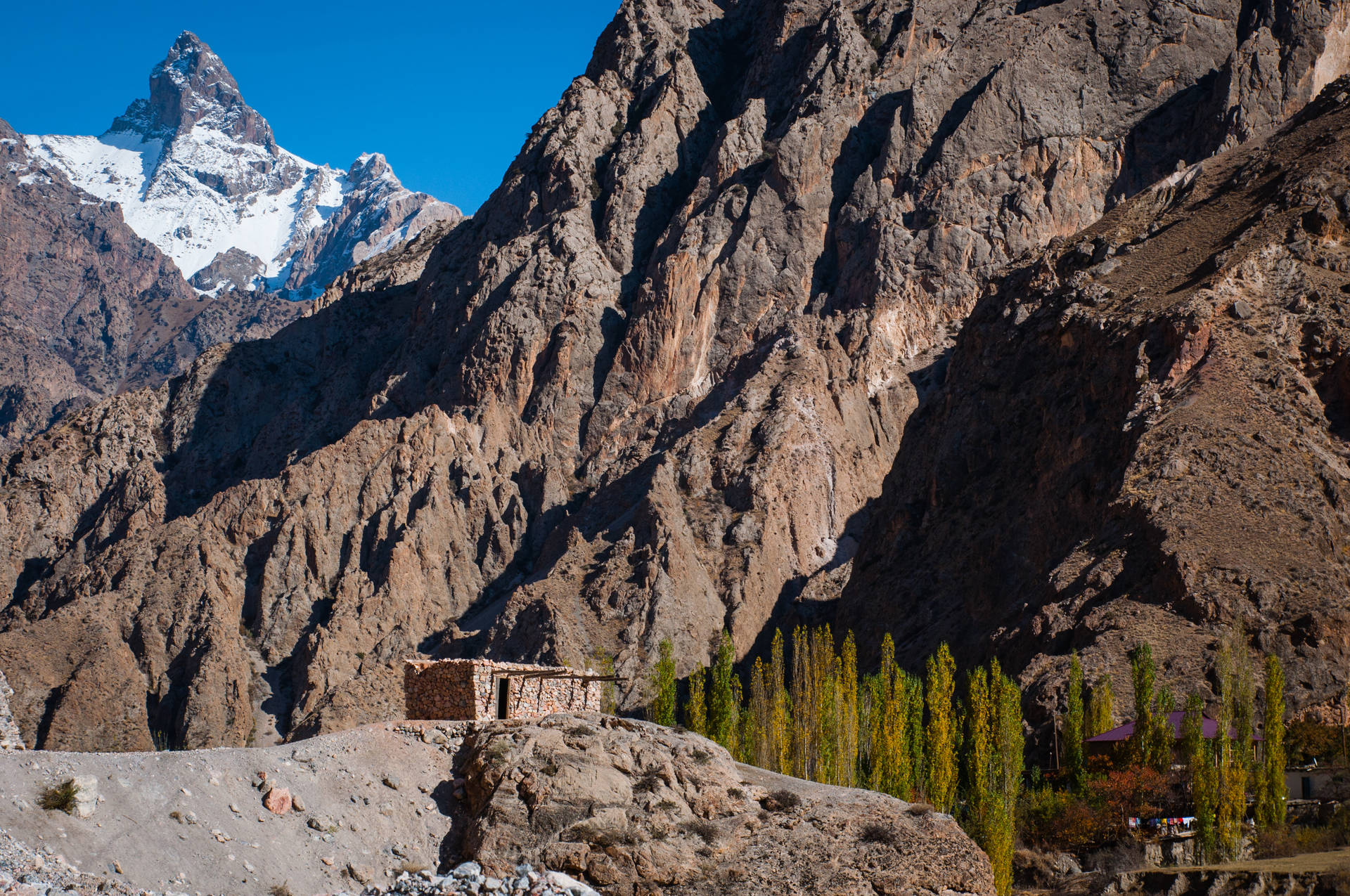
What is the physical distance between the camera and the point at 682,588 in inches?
3155

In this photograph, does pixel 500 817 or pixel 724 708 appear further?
pixel 724 708

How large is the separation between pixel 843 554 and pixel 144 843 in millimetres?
67293

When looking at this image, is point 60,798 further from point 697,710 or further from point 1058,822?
point 697,710

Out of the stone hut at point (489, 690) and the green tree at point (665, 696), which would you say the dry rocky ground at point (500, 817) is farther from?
the green tree at point (665, 696)

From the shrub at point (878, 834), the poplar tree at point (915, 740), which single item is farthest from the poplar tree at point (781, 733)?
the shrub at point (878, 834)

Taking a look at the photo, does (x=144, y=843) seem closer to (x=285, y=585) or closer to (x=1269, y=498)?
(x=1269, y=498)

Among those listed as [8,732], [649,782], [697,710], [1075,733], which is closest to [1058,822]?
[1075,733]

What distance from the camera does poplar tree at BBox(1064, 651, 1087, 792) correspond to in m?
47.1

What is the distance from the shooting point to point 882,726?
166 ft

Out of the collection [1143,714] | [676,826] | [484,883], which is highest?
[1143,714]

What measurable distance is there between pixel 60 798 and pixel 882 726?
32294 millimetres

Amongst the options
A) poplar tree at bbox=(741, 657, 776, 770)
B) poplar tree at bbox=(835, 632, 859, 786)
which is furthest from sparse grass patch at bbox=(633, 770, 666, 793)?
poplar tree at bbox=(741, 657, 776, 770)

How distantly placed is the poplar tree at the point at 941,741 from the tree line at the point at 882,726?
0.15 feet

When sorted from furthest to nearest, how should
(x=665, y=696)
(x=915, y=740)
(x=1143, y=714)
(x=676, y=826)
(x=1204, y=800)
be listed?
(x=665, y=696) → (x=915, y=740) → (x=1143, y=714) → (x=1204, y=800) → (x=676, y=826)
